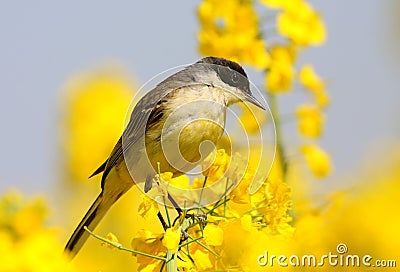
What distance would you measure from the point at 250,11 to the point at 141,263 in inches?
107

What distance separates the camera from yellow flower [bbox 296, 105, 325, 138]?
18.2 ft

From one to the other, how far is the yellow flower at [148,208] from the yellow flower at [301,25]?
2.62m

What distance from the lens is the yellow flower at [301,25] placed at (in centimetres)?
573

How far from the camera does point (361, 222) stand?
4.61m

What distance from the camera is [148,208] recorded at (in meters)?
3.38

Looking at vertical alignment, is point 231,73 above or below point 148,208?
above


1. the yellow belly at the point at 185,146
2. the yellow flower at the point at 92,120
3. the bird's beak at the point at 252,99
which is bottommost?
the yellow belly at the point at 185,146

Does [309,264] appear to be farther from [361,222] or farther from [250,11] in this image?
[250,11]

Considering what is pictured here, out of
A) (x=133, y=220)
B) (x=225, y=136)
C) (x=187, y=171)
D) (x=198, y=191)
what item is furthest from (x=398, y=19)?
(x=198, y=191)

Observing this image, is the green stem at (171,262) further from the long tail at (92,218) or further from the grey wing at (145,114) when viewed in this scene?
the long tail at (92,218)

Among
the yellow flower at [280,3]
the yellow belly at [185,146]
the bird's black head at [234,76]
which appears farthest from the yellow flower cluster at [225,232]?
the yellow flower at [280,3]

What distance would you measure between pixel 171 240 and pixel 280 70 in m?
2.69

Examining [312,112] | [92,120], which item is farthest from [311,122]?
[92,120]

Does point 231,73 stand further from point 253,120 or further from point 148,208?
point 148,208
